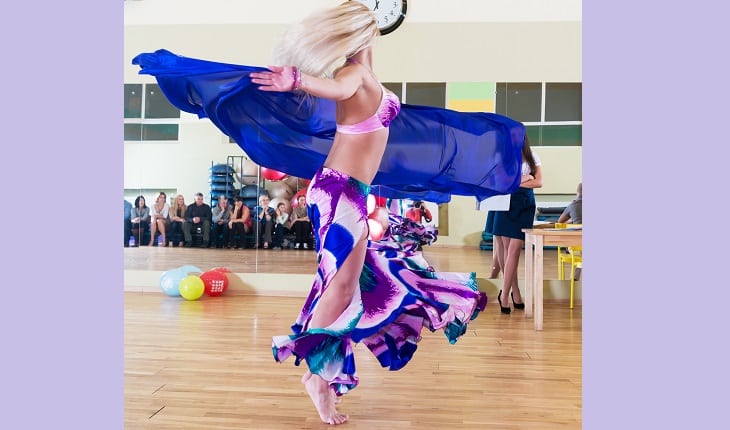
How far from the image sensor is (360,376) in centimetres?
332

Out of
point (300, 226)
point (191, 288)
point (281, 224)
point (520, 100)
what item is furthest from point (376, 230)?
point (520, 100)

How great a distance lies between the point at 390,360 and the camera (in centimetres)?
260

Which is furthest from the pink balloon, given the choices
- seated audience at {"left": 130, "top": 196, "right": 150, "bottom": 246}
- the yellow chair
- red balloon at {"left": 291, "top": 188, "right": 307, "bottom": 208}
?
seated audience at {"left": 130, "top": 196, "right": 150, "bottom": 246}

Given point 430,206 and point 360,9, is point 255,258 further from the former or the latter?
point 360,9

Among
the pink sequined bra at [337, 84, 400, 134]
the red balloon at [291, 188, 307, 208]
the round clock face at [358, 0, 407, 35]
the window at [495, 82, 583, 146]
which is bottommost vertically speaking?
the red balloon at [291, 188, 307, 208]

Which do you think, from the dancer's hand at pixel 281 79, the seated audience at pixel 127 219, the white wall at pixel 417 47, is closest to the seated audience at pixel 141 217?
the seated audience at pixel 127 219

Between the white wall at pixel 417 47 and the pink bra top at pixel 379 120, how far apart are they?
3.62 metres

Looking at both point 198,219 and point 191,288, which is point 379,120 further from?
point 198,219

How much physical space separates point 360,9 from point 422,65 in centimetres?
382

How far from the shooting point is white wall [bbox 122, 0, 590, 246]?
6043mm

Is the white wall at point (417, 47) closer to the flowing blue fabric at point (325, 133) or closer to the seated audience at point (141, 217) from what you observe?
the seated audience at point (141, 217)

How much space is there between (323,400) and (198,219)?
14.2ft

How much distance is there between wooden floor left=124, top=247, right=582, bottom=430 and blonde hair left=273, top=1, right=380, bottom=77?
1.32 meters

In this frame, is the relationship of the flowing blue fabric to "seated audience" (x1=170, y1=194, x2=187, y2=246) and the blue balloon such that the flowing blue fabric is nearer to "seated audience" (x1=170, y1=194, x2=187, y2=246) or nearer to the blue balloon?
the blue balloon
